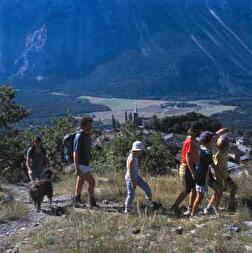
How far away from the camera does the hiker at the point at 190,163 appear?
34.3 feet

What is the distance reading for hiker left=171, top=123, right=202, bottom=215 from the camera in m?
10.4

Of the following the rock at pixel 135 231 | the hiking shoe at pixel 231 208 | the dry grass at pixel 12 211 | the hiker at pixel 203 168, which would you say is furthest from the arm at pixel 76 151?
the rock at pixel 135 231

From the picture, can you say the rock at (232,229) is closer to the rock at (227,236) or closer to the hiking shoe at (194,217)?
the rock at (227,236)

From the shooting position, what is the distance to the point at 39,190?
1162cm

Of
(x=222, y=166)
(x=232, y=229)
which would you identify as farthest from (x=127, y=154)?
(x=232, y=229)

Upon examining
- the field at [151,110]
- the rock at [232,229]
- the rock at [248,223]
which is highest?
the rock at [232,229]

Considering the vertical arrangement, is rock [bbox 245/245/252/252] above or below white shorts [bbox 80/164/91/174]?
below

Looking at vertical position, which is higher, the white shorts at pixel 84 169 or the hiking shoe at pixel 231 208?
the white shorts at pixel 84 169

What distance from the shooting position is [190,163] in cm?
1044

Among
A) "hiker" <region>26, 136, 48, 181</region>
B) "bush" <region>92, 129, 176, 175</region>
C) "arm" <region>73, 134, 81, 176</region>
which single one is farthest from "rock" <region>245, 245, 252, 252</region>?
"bush" <region>92, 129, 176, 175</region>

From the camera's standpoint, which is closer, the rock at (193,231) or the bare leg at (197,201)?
the rock at (193,231)

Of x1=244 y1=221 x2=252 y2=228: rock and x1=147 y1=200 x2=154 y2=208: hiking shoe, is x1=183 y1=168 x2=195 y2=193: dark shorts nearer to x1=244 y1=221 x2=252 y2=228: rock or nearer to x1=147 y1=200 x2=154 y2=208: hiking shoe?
x1=147 y1=200 x2=154 y2=208: hiking shoe

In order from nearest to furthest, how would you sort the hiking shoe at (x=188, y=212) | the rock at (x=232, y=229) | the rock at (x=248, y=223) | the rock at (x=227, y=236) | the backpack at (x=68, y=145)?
the rock at (x=227, y=236) < the rock at (x=232, y=229) < the rock at (x=248, y=223) < the hiking shoe at (x=188, y=212) < the backpack at (x=68, y=145)

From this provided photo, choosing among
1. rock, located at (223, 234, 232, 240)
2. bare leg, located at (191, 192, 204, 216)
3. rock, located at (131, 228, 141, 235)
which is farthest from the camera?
bare leg, located at (191, 192, 204, 216)
